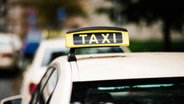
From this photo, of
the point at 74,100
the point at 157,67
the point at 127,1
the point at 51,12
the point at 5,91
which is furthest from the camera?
the point at 51,12

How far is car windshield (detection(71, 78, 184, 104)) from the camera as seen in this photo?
12.2ft

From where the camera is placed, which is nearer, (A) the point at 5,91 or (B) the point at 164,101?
(B) the point at 164,101

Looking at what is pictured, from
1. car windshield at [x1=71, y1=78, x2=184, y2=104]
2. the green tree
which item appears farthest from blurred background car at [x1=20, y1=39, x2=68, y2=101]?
the green tree

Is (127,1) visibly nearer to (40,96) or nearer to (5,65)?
(5,65)

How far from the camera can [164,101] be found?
3.91 m

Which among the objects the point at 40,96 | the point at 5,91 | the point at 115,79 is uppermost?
the point at 115,79

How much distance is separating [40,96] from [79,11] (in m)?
56.8

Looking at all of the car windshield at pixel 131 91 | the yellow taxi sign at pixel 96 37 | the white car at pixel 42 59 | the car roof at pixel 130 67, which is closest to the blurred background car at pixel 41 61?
the white car at pixel 42 59

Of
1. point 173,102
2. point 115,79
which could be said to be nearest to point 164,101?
point 173,102

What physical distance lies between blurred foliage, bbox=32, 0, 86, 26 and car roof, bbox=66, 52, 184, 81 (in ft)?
176

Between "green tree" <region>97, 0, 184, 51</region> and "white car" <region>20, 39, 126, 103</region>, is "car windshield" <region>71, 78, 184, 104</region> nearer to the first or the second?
"white car" <region>20, 39, 126, 103</region>

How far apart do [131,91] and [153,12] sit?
54.3 feet

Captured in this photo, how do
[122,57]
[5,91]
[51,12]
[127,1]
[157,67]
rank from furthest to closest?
[51,12] < [127,1] < [5,91] < [122,57] < [157,67]

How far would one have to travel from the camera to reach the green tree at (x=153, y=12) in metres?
19.8
